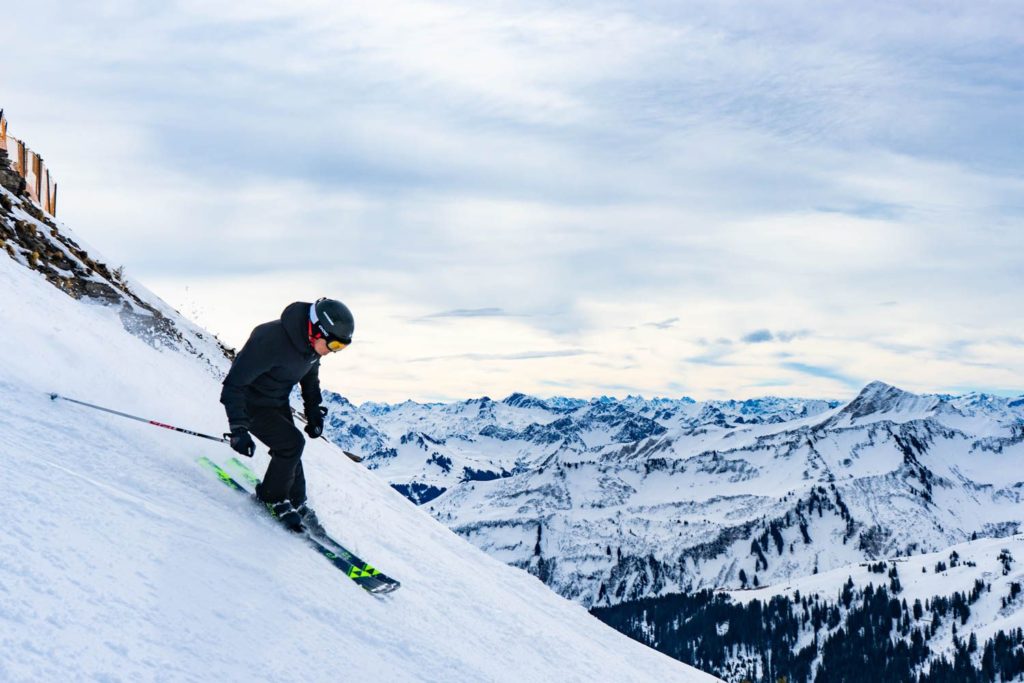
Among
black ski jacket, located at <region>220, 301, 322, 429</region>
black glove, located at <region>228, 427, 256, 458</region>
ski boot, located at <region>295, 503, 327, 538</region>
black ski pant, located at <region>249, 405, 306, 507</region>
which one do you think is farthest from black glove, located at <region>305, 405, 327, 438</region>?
black glove, located at <region>228, 427, 256, 458</region>

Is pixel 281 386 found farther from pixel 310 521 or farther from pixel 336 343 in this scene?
pixel 310 521

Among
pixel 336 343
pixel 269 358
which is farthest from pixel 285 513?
pixel 336 343

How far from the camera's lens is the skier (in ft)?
29.6

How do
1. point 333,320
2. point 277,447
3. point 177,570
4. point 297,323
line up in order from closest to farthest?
point 177,570, point 333,320, point 297,323, point 277,447

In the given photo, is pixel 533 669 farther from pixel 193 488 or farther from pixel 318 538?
pixel 193 488

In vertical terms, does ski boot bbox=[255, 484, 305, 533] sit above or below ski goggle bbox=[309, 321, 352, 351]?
below

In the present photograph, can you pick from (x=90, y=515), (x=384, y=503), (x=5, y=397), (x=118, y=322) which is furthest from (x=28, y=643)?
(x=118, y=322)

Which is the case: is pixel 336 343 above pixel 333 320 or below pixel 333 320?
below

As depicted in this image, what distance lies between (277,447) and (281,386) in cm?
76

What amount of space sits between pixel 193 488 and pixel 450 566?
5.16 meters

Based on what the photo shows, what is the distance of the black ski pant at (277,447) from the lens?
9523 mm

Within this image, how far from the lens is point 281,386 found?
9.56 m

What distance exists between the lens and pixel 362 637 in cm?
753

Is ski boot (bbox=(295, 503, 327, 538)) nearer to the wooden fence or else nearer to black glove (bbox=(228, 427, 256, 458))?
black glove (bbox=(228, 427, 256, 458))
